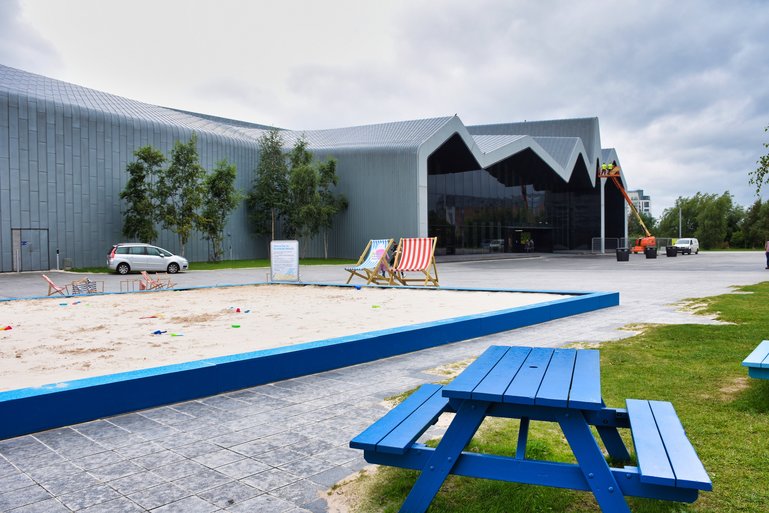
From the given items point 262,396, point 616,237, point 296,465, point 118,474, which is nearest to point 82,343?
point 262,396

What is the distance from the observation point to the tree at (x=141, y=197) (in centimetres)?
2577

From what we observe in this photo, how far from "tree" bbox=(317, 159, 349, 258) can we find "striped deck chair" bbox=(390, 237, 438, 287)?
59.6 feet

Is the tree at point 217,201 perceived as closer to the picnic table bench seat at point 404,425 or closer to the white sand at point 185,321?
the white sand at point 185,321

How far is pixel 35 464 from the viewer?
2.83 metres

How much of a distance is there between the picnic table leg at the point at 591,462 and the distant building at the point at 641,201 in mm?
179559

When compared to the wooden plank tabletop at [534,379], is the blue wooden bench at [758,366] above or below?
below

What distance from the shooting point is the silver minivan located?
22.4m

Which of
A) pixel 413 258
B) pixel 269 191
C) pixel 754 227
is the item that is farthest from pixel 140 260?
pixel 754 227

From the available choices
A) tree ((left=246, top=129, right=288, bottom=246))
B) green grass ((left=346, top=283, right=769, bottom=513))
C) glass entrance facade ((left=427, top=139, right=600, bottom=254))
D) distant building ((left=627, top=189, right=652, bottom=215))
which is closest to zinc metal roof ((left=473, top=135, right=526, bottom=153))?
glass entrance facade ((left=427, top=139, right=600, bottom=254))

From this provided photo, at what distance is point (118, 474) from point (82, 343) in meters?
3.75

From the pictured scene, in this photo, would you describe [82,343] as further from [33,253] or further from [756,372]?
[33,253]

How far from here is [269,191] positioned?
32688 mm

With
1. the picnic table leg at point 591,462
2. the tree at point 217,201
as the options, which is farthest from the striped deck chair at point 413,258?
the tree at point 217,201

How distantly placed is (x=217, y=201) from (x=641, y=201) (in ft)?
581
